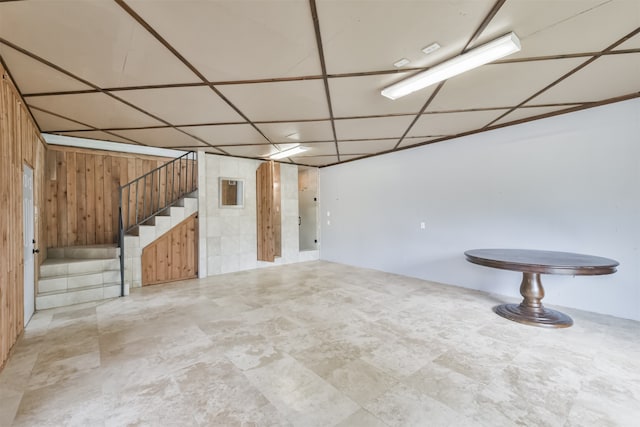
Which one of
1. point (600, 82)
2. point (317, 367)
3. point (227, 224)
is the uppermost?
point (600, 82)

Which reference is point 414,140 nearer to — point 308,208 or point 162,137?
point 308,208

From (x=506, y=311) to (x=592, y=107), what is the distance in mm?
3029

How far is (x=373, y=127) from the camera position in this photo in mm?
4344

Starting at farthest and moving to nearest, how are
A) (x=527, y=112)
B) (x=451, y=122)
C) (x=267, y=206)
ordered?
(x=267, y=206) → (x=451, y=122) → (x=527, y=112)

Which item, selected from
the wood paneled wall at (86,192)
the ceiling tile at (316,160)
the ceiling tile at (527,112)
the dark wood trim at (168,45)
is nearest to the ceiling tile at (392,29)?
the dark wood trim at (168,45)

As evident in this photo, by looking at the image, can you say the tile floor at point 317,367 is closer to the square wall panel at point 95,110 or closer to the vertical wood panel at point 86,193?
the vertical wood panel at point 86,193

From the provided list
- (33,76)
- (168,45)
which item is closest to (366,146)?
(168,45)

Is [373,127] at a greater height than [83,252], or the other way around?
[373,127]

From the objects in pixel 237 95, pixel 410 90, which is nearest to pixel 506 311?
pixel 410 90

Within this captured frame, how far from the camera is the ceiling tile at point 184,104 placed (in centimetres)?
296

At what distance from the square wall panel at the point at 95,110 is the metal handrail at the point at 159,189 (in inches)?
59.6

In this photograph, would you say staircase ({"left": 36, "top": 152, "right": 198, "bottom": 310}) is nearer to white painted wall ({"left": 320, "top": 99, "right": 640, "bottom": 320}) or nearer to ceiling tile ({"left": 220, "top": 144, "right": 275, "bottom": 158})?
ceiling tile ({"left": 220, "top": 144, "right": 275, "bottom": 158})

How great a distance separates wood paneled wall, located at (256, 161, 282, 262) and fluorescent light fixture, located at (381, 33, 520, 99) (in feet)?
12.3

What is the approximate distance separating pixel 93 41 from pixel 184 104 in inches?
48.9
